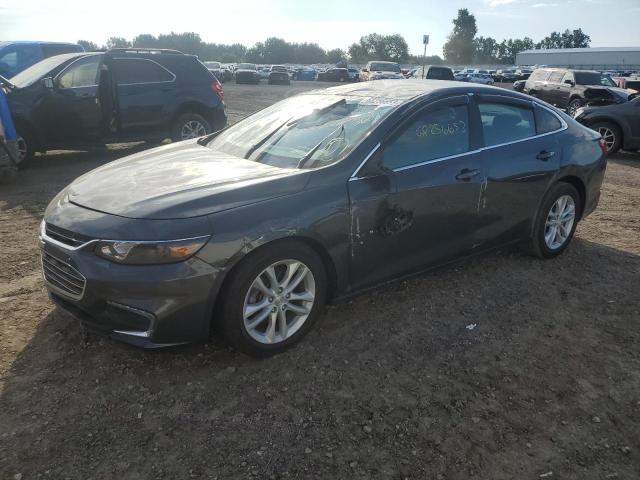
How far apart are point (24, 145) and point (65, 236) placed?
5953 millimetres

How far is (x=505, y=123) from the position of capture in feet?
13.3

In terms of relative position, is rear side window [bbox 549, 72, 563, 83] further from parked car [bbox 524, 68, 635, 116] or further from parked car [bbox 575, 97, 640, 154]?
parked car [bbox 575, 97, 640, 154]

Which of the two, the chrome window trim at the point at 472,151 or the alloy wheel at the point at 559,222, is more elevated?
the chrome window trim at the point at 472,151

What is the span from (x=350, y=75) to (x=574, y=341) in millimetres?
45301

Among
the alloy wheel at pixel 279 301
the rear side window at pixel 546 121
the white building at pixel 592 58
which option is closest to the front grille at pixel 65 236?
the alloy wheel at pixel 279 301

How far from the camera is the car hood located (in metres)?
2.73

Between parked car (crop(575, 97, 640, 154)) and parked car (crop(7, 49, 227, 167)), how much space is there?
7833 millimetres

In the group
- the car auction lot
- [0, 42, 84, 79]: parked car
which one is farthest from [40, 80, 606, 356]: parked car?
[0, 42, 84, 79]: parked car

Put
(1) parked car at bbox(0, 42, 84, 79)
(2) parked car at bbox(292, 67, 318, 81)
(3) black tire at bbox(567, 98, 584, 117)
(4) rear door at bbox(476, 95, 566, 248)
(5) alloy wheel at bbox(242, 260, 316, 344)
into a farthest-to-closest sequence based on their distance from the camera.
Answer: (2) parked car at bbox(292, 67, 318, 81)
(3) black tire at bbox(567, 98, 584, 117)
(1) parked car at bbox(0, 42, 84, 79)
(4) rear door at bbox(476, 95, 566, 248)
(5) alloy wheel at bbox(242, 260, 316, 344)

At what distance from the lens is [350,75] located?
45719mm

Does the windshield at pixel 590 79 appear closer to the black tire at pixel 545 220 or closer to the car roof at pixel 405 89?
the black tire at pixel 545 220

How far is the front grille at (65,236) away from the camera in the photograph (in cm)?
271

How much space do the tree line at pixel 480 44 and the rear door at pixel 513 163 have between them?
13582 centimetres

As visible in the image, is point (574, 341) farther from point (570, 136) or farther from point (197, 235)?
point (197, 235)
